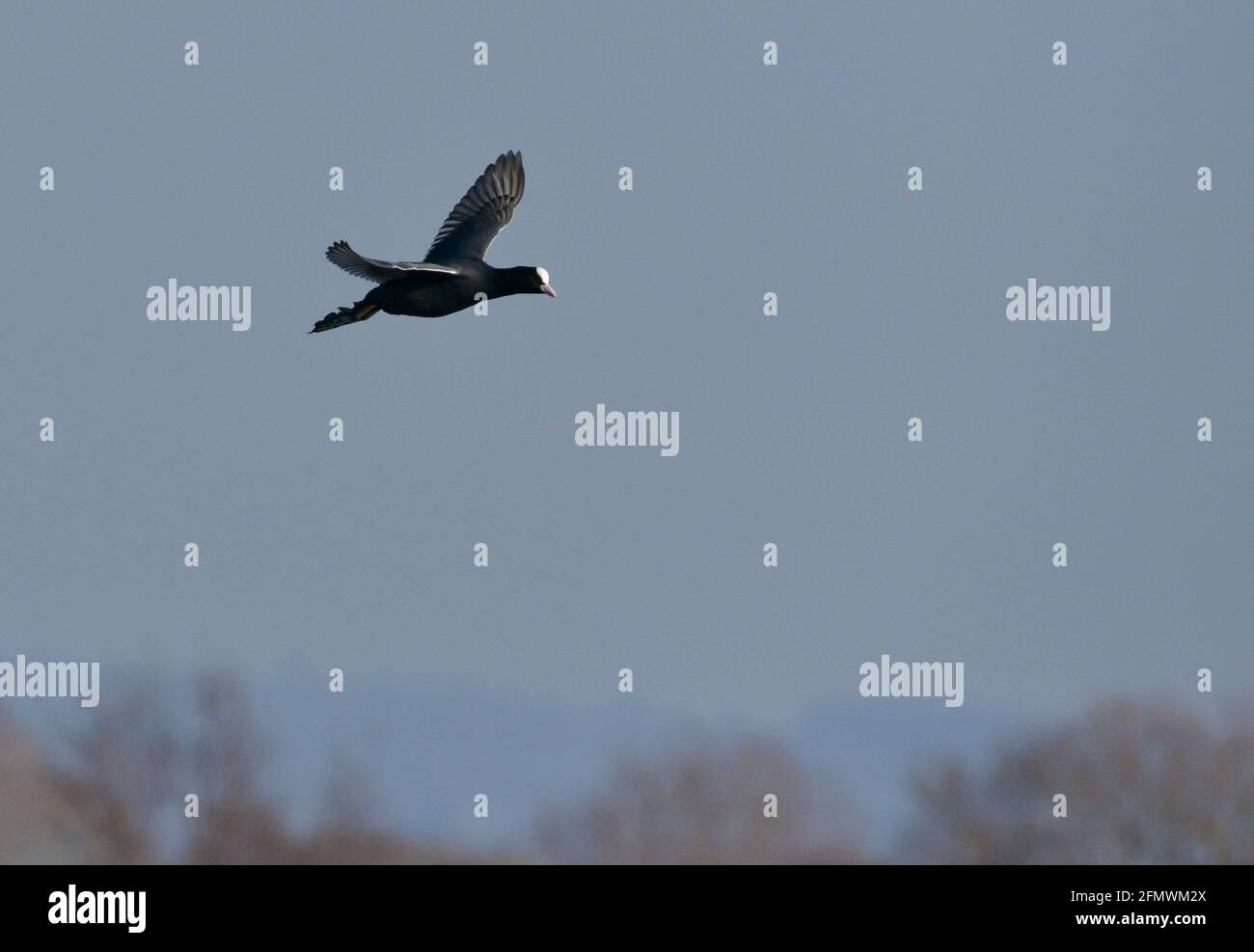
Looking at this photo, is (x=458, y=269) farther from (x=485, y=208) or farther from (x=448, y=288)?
(x=485, y=208)

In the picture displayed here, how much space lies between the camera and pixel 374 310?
1406 inches

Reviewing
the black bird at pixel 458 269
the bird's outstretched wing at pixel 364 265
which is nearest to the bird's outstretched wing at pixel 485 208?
the black bird at pixel 458 269

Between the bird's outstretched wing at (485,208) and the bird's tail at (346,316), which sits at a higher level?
the bird's outstretched wing at (485,208)

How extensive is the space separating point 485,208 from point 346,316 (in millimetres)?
2926

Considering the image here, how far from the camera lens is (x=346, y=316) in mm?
36062

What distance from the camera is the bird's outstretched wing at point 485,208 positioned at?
37469 mm

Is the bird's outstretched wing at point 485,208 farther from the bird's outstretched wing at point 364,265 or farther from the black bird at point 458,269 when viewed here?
the bird's outstretched wing at point 364,265

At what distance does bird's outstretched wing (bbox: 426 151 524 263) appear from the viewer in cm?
3747

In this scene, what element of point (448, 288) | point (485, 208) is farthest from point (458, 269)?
point (485, 208)

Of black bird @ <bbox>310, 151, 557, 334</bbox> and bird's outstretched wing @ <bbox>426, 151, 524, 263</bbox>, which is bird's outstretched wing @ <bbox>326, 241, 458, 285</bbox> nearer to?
black bird @ <bbox>310, 151, 557, 334</bbox>

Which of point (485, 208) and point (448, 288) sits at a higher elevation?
point (485, 208)
